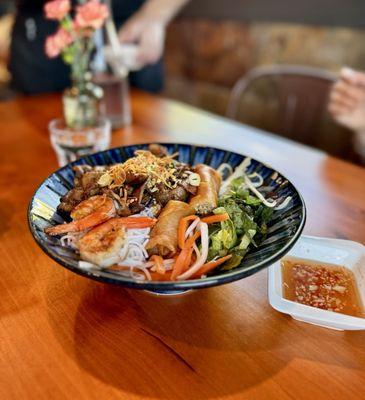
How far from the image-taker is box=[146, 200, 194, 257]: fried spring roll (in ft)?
2.62

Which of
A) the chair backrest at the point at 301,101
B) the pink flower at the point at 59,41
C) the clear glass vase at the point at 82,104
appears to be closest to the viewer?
the pink flower at the point at 59,41

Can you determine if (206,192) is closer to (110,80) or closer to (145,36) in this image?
(110,80)

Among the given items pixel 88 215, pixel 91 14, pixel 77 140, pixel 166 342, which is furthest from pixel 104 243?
pixel 91 14

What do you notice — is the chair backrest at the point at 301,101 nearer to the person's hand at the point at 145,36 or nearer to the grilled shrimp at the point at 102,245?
the person's hand at the point at 145,36

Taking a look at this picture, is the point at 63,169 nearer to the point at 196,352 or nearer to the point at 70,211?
the point at 70,211

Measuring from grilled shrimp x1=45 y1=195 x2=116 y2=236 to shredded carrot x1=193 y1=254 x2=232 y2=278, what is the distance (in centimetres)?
24

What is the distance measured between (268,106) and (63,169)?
2579mm

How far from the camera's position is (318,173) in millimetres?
1436

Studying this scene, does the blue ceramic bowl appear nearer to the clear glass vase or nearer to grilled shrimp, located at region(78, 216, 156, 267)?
grilled shrimp, located at region(78, 216, 156, 267)

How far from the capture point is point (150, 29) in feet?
7.34

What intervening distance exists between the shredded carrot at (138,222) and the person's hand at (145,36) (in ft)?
5.14

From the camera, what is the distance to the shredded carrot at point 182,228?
0.80 meters

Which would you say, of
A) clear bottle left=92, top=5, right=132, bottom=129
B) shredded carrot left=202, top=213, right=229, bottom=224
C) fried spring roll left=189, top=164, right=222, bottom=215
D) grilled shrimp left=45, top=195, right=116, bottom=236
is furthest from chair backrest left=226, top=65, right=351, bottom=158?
grilled shrimp left=45, top=195, right=116, bottom=236

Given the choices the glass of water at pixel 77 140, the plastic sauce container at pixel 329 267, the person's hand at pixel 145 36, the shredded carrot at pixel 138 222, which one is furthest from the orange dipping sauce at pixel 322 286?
the person's hand at pixel 145 36
